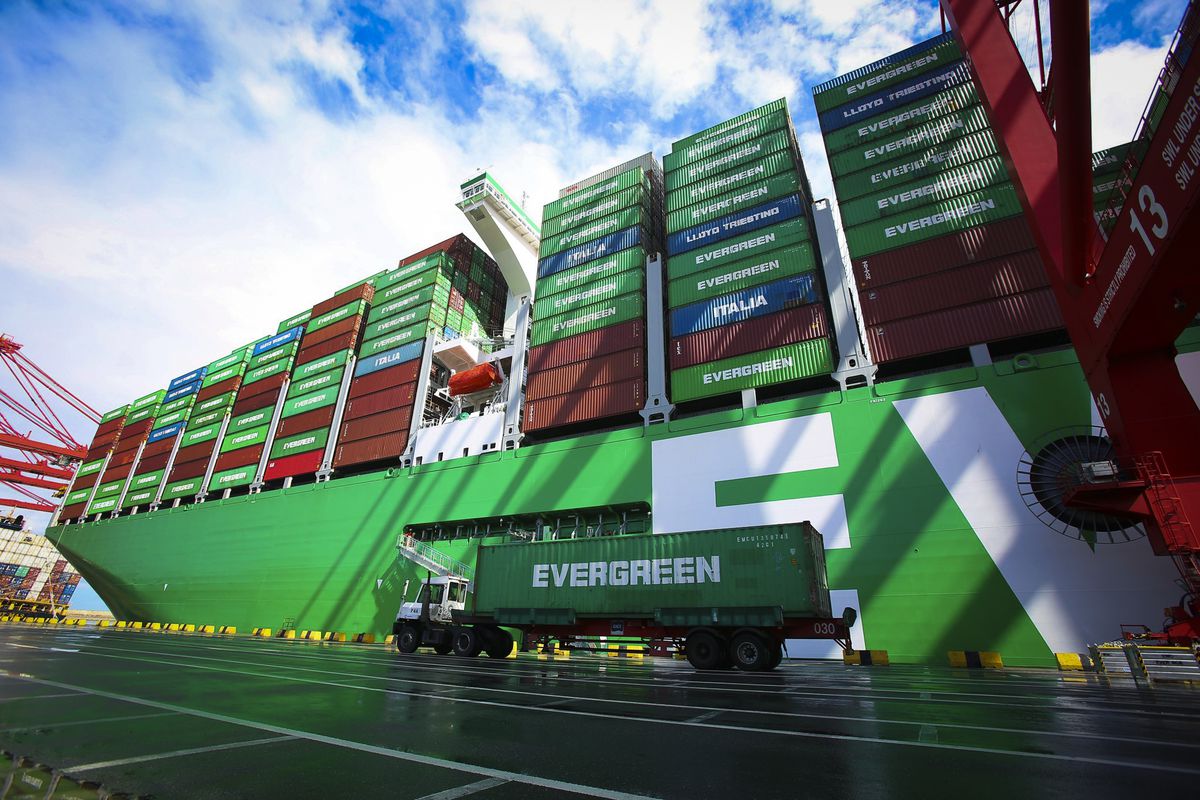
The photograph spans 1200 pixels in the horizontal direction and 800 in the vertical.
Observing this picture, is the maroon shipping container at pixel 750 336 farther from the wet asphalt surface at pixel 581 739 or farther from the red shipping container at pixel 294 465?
the red shipping container at pixel 294 465

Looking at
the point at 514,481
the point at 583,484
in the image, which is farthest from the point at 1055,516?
the point at 514,481

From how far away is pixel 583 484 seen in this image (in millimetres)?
28562

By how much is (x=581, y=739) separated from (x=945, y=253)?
1048 inches

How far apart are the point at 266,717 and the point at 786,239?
2917 cm

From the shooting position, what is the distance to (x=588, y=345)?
32.6 meters

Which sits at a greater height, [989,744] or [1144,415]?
[1144,415]

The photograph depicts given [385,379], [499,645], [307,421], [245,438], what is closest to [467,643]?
[499,645]

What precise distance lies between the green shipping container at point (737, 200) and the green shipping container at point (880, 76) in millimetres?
5408

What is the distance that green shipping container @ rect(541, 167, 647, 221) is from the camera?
3672cm

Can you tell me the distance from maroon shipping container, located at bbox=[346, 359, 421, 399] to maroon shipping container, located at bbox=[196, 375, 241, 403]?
17875 mm

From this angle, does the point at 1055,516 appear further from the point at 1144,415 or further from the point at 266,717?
the point at 266,717

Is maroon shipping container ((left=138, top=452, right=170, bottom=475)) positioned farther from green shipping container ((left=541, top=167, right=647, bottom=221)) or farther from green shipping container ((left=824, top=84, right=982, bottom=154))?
green shipping container ((left=824, top=84, right=982, bottom=154))

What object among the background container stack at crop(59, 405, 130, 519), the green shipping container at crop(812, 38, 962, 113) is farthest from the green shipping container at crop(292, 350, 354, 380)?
the green shipping container at crop(812, 38, 962, 113)

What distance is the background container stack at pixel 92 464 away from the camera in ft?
195
